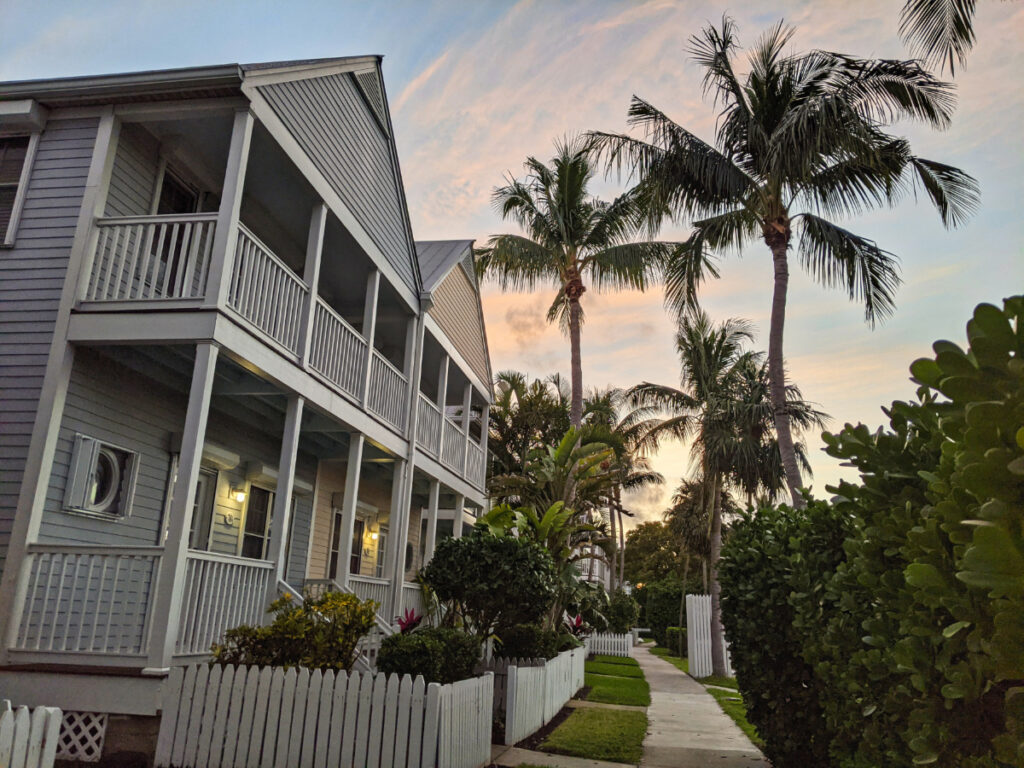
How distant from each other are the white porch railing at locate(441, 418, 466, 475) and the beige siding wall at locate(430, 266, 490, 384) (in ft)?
6.37

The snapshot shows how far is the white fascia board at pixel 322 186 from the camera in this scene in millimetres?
8844

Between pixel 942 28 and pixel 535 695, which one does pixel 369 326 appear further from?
pixel 942 28

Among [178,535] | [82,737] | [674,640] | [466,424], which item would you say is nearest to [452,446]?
[466,424]

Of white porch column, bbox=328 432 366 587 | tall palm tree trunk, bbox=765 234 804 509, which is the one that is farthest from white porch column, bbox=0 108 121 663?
tall palm tree trunk, bbox=765 234 804 509

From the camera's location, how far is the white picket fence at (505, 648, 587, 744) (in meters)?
9.34

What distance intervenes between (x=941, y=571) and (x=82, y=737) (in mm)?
7916

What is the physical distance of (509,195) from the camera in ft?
68.9

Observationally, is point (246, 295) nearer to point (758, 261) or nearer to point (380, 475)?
point (380, 475)

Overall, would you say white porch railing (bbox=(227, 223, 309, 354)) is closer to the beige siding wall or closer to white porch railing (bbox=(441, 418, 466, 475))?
the beige siding wall

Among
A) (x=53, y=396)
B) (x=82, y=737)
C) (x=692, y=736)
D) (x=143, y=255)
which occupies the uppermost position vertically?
(x=143, y=255)

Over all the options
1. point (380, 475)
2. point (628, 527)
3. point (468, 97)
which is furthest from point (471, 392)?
point (628, 527)

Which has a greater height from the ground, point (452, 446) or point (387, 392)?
point (387, 392)

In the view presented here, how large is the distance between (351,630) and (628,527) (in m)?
89.7

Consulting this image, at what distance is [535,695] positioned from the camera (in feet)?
34.4
